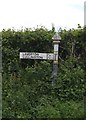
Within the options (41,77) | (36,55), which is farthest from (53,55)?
(41,77)

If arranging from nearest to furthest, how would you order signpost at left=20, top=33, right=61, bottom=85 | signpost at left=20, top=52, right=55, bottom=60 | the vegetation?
the vegetation
signpost at left=20, top=33, right=61, bottom=85
signpost at left=20, top=52, right=55, bottom=60

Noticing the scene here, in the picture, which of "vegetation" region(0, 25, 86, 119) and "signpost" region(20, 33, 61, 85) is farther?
→ "signpost" region(20, 33, 61, 85)

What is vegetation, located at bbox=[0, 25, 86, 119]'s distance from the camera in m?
6.71

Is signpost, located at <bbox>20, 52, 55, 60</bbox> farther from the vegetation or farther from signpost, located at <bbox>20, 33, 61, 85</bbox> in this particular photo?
the vegetation

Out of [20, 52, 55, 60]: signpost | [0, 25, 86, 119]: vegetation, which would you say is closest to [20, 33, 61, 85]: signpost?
[20, 52, 55, 60]: signpost

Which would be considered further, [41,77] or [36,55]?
[36,55]

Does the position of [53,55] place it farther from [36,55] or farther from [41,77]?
[41,77]

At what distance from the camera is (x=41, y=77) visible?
7.90 m

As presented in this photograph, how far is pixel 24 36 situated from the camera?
29.0 feet

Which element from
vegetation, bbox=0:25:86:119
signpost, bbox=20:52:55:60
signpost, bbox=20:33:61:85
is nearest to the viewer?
vegetation, bbox=0:25:86:119

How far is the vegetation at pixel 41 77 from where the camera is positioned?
6.71 meters

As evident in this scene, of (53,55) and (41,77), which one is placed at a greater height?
(53,55)

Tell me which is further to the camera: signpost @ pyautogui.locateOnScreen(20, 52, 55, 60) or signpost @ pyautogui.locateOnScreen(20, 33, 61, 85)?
signpost @ pyautogui.locateOnScreen(20, 52, 55, 60)

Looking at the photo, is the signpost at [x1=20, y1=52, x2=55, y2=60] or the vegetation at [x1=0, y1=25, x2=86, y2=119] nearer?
the vegetation at [x1=0, y1=25, x2=86, y2=119]
